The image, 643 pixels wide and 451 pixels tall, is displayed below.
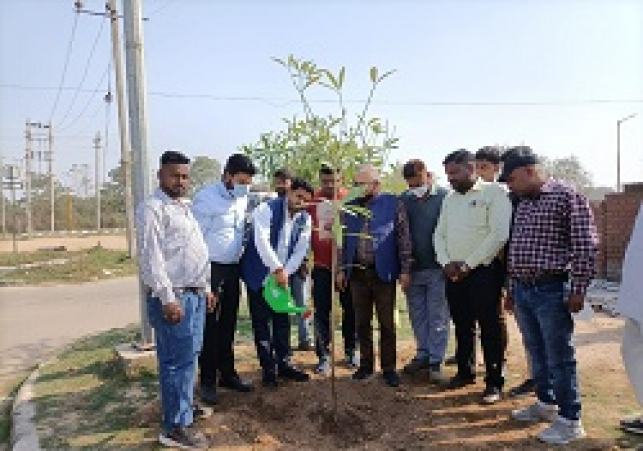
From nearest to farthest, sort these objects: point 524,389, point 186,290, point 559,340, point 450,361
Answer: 1. point 559,340
2. point 186,290
3. point 524,389
4. point 450,361

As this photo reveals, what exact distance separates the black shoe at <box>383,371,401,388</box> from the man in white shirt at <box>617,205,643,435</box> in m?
1.66

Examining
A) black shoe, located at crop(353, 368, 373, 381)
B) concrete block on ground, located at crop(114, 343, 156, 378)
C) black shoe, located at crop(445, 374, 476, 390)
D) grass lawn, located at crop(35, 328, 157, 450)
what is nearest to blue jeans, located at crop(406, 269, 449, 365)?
black shoe, located at crop(445, 374, 476, 390)

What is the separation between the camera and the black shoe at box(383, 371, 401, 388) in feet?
15.6

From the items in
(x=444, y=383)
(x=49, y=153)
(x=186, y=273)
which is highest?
(x=49, y=153)

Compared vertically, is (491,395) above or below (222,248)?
below

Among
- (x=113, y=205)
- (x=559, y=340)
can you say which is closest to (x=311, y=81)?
(x=559, y=340)

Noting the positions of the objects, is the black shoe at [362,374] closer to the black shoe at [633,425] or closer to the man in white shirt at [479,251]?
the man in white shirt at [479,251]

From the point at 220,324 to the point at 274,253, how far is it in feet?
2.50

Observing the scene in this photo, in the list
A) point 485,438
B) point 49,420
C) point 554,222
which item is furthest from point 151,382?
point 554,222

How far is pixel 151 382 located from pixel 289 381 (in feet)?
4.34

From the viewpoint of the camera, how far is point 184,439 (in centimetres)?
381

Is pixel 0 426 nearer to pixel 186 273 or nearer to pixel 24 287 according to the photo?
pixel 186 273

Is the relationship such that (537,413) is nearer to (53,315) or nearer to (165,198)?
(165,198)

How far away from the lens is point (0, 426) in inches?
191
